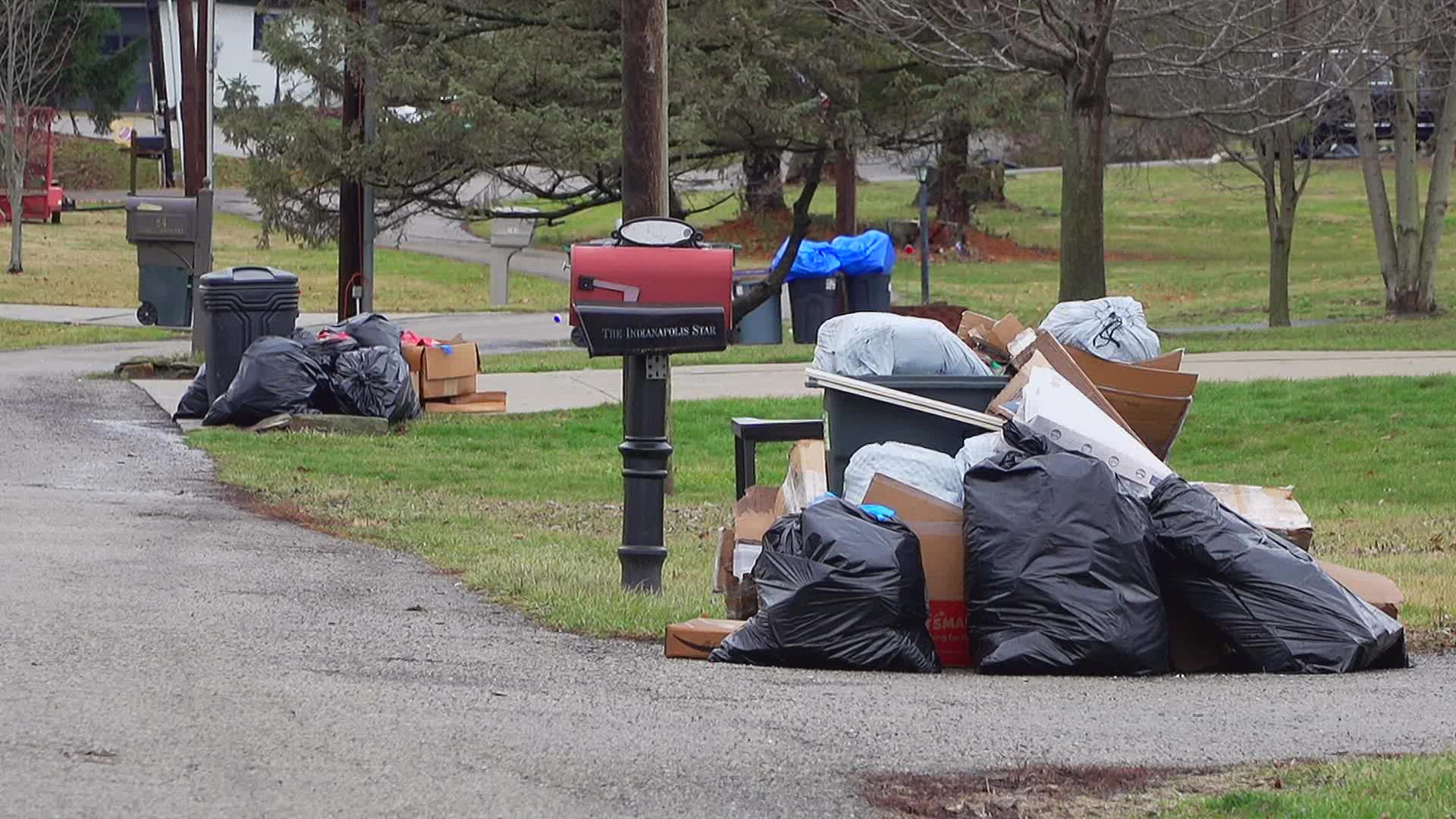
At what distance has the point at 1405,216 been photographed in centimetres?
2633

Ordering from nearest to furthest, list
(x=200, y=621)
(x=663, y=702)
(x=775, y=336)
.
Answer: (x=663, y=702), (x=200, y=621), (x=775, y=336)

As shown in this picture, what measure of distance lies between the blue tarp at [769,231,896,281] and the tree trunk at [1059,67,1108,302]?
5.22m

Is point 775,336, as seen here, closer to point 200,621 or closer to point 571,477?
point 571,477

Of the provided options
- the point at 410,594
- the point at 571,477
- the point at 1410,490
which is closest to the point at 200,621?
the point at 410,594

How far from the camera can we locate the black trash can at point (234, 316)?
1460 cm

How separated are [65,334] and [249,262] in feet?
43.8

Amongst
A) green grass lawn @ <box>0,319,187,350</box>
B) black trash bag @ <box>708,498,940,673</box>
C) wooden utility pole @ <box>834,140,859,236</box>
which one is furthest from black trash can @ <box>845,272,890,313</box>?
black trash bag @ <box>708,498,940,673</box>

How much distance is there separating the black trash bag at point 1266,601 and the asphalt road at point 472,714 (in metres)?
0.14

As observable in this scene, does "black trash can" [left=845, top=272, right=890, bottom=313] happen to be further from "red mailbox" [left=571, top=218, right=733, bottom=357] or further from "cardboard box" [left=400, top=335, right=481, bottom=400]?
"red mailbox" [left=571, top=218, right=733, bottom=357]

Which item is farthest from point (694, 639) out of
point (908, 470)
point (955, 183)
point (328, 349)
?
point (955, 183)

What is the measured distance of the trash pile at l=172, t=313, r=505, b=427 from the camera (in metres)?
14.0

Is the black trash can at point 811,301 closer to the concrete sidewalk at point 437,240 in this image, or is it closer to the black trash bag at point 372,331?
the black trash bag at point 372,331

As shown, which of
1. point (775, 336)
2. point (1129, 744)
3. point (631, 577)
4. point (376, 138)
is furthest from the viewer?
point (775, 336)

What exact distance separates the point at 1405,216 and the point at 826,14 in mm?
10090
